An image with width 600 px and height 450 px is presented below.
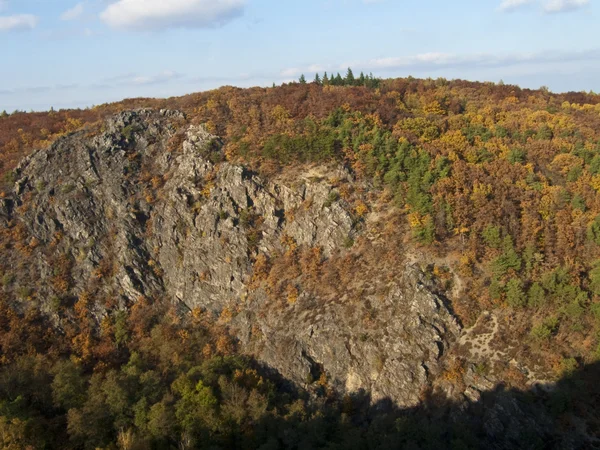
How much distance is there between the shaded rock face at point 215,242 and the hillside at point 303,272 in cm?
21

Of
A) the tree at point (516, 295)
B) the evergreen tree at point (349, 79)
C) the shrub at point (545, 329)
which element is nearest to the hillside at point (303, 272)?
the tree at point (516, 295)

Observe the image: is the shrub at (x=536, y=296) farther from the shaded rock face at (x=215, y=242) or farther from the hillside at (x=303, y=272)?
the shaded rock face at (x=215, y=242)

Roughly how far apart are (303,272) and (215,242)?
11.1 m

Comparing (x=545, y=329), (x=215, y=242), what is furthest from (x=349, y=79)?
(x=545, y=329)

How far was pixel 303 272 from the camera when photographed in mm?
45000

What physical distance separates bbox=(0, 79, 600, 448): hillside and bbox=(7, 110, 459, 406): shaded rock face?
0.21 m

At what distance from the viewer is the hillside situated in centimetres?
3241

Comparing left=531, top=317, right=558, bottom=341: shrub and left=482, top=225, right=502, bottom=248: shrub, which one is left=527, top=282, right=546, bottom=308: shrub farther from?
left=482, top=225, right=502, bottom=248: shrub

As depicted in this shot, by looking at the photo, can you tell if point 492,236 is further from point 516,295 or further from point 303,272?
point 303,272

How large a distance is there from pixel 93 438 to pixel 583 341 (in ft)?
120

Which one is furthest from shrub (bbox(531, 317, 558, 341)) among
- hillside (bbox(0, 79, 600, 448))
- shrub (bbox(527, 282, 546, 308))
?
shrub (bbox(527, 282, 546, 308))

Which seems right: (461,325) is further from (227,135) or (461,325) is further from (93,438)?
(227,135)

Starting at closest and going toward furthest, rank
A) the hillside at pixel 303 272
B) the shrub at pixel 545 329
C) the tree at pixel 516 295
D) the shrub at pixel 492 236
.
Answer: the hillside at pixel 303 272, the shrub at pixel 545 329, the tree at pixel 516 295, the shrub at pixel 492 236

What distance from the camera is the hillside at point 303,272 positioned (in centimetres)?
3241
